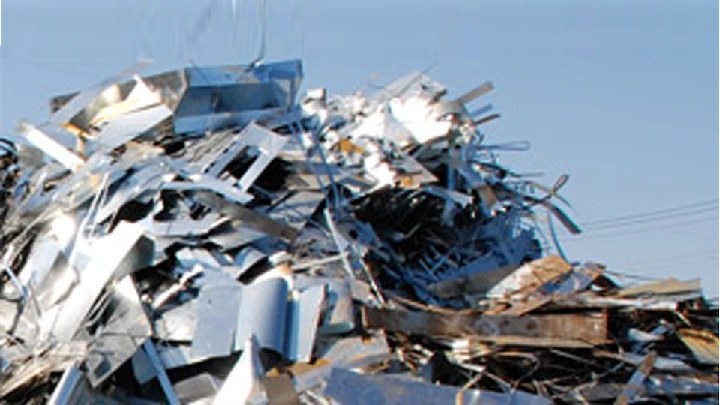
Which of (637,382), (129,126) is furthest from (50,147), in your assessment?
(637,382)

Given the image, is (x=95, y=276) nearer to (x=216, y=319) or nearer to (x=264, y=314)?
(x=216, y=319)

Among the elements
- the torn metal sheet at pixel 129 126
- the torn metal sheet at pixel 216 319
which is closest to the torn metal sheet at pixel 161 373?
the torn metal sheet at pixel 216 319

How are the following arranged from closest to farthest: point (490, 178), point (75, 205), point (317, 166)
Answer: point (75, 205), point (317, 166), point (490, 178)

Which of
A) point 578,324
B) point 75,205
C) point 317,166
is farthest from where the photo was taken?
point 317,166

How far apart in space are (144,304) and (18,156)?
304cm

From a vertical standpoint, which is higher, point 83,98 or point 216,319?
point 83,98

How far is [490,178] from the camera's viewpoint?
970cm

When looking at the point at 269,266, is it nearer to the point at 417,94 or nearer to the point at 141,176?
the point at 141,176

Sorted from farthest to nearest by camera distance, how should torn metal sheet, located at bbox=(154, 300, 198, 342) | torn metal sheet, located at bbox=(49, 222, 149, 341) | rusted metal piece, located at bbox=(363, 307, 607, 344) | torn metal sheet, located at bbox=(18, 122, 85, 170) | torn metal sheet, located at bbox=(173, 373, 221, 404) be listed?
torn metal sheet, located at bbox=(18, 122, 85, 170)
torn metal sheet, located at bbox=(49, 222, 149, 341)
torn metal sheet, located at bbox=(154, 300, 198, 342)
rusted metal piece, located at bbox=(363, 307, 607, 344)
torn metal sheet, located at bbox=(173, 373, 221, 404)

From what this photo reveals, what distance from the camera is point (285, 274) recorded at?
6.46 m

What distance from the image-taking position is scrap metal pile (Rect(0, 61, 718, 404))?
5688 mm

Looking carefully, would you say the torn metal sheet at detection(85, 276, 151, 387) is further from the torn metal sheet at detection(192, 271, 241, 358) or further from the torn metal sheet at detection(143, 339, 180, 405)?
the torn metal sheet at detection(192, 271, 241, 358)

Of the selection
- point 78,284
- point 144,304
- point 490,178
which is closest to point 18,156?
point 78,284

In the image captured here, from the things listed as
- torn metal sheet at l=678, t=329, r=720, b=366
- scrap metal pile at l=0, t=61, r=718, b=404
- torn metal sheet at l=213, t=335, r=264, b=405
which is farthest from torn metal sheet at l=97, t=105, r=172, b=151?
torn metal sheet at l=678, t=329, r=720, b=366
